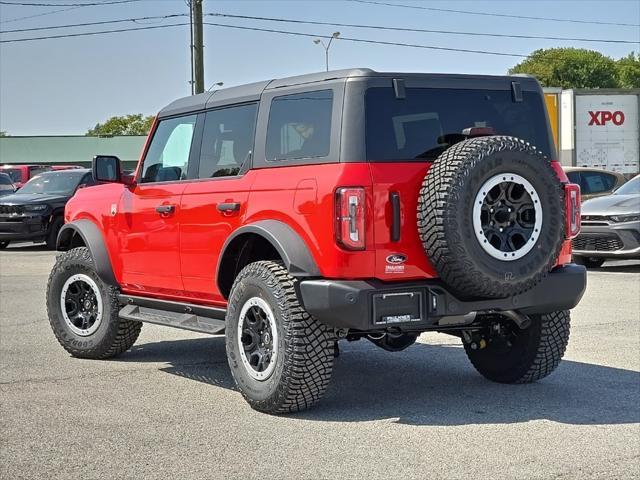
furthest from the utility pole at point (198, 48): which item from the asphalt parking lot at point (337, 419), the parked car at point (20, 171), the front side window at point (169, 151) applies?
the front side window at point (169, 151)

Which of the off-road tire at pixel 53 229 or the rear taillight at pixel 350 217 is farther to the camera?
the off-road tire at pixel 53 229

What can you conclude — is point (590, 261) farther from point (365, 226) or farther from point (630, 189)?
point (365, 226)

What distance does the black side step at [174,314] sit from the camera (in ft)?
24.2

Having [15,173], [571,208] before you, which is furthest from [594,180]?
[15,173]

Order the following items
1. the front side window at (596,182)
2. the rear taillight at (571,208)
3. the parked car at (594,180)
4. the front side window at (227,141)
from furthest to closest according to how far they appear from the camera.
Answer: the front side window at (596,182)
the parked car at (594,180)
the front side window at (227,141)
the rear taillight at (571,208)

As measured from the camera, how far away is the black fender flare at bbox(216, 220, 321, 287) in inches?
249

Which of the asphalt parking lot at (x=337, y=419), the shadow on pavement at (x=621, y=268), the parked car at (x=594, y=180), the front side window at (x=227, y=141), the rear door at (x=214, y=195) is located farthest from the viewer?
the parked car at (x=594, y=180)

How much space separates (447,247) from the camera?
20.1 ft

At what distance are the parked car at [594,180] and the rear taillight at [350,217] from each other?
1386 cm

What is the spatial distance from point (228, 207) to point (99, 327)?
208 centimetres

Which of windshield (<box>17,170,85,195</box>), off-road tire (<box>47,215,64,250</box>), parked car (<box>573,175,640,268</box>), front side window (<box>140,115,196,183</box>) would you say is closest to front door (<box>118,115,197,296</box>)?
front side window (<box>140,115,196,183</box>)

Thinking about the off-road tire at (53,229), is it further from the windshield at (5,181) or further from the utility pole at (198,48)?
the utility pole at (198,48)

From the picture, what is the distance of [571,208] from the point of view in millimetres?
7016

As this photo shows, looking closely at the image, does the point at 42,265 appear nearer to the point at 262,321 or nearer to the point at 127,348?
the point at 127,348
